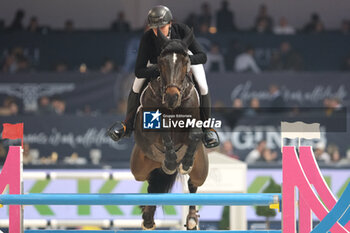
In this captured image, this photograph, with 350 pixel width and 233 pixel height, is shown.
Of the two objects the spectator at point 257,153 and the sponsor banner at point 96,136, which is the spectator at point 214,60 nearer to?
the sponsor banner at point 96,136

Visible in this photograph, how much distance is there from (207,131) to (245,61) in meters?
6.81

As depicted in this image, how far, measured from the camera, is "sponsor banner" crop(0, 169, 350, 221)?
285 inches

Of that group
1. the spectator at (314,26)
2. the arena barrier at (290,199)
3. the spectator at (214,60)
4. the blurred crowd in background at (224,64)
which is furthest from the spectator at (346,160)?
the arena barrier at (290,199)

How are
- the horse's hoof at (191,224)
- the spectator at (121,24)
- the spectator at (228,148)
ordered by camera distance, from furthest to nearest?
the spectator at (121,24) → the spectator at (228,148) → the horse's hoof at (191,224)

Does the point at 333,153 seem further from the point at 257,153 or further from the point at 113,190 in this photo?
the point at 113,190

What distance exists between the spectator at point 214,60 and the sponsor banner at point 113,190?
3.48 metres

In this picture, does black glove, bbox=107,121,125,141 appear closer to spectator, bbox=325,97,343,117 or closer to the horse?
the horse

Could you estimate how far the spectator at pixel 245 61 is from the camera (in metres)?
11.2

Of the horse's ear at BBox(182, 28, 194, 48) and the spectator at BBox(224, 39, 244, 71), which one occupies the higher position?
the spectator at BBox(224, 39, 244, 71)

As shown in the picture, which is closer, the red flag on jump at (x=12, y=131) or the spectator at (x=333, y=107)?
the red flag on jump at (x=12, y=131)

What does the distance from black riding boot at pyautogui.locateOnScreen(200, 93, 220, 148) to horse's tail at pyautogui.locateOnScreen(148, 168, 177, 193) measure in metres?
0.49

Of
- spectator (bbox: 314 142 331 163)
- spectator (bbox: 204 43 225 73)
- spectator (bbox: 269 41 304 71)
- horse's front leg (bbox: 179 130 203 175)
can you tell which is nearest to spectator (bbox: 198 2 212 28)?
spectator (bbox: 204 43 225 73)

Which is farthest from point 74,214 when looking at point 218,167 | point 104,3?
point 104,3

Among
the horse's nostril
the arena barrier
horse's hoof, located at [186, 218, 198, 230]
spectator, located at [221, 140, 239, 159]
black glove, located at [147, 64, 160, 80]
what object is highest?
black glove, located at [147, 64, 160, 80]
